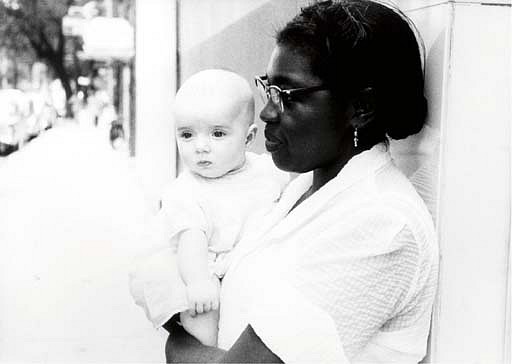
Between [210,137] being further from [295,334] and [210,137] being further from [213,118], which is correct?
[295,334]

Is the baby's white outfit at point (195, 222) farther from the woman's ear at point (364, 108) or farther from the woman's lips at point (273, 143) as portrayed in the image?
the woman's ear at point (364, 108)

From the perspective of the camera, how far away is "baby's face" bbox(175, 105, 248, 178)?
1371 mm

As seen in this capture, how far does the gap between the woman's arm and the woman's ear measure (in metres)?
0.40

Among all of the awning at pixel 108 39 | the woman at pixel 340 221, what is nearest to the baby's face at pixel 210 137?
the woman at pixel 340 221

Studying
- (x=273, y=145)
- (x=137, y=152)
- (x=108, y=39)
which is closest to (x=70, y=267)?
(x=137, y=152)

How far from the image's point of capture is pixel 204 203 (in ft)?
4.75

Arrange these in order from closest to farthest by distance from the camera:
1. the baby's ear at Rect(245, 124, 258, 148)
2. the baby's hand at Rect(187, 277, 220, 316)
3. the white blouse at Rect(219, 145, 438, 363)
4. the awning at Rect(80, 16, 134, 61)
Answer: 1. the white blouse at Rect(219, 145, 438, 363)
2. the baby's hand at Rect(187, 277, 220, 316)
3. the baby's ear at Rect(245, 124, 258, 148)
4. the awning at Rect(80, 16, 134, 61)

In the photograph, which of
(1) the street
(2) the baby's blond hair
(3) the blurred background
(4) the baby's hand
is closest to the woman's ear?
(3) the blurred background

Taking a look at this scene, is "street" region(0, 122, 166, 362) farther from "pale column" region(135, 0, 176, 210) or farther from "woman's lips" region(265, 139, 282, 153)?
"woman's lips" region(265, 139, 282, 153)

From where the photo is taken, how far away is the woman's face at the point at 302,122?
113 cm

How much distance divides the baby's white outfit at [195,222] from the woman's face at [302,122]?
29cm

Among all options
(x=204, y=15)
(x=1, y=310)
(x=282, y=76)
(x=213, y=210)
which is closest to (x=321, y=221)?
(x=282, y=76)

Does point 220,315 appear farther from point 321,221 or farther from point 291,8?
point 291,8

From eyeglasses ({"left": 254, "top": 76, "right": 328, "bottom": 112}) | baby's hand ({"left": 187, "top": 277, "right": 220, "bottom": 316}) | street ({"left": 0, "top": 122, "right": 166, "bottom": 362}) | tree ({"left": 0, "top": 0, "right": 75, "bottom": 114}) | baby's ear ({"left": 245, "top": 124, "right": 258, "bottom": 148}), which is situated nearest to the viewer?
eyeglasses ({"left": 254, "top": 76, "right": 328, "bottom": 112})
